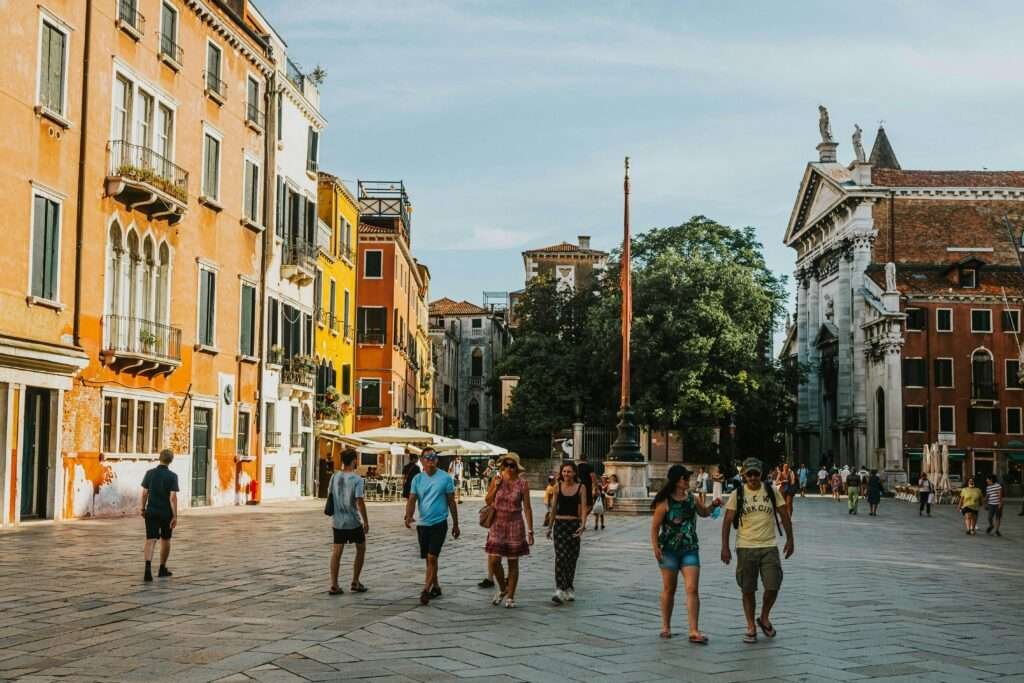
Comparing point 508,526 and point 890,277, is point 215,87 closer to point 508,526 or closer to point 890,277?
point 508,526

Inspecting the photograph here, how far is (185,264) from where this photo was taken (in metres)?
29.9

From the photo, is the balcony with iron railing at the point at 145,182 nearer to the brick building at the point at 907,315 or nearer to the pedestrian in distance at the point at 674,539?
the pedestrian in distance at the point at 674,539

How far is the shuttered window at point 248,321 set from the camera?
113 ft

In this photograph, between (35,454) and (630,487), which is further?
(630,487)

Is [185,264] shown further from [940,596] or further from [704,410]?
[704,410]

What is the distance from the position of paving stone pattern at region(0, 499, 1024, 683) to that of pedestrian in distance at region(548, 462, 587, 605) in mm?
283

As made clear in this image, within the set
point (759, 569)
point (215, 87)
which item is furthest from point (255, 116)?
point (759, 569)

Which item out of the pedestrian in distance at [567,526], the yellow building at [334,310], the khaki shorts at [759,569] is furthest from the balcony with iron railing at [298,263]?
the khaki shorts at [759,569]

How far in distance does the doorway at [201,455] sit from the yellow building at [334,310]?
32.3 feet

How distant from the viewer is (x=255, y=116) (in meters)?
35.1

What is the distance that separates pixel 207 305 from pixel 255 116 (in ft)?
21.1

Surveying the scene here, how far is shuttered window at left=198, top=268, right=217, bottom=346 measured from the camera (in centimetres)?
3115

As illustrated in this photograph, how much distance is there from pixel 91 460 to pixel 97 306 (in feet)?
10.3

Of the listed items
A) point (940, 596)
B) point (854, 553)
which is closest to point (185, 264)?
point (854, 553)
